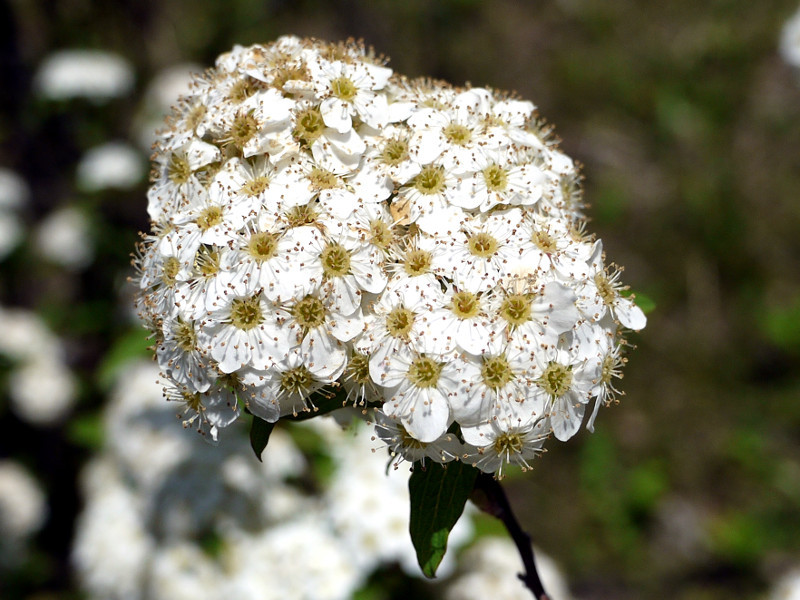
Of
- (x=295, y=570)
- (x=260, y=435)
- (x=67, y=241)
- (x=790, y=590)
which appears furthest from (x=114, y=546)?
(x=790, y=590)

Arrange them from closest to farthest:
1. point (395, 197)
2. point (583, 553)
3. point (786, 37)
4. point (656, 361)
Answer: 1. point (395, 197)
2. point (786, 37)
3. point (583, 553)
4. point (656, 361)

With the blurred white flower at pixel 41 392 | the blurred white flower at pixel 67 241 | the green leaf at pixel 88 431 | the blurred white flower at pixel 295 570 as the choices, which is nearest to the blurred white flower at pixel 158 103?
the blurred white flower at pixel 67 241

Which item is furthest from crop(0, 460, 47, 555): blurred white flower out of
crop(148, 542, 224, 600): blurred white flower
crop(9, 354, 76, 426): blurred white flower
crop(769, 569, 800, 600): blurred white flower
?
crop(769, 569, 800, 600): blurred white flower

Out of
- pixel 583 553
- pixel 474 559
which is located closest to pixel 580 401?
pixel 474 559

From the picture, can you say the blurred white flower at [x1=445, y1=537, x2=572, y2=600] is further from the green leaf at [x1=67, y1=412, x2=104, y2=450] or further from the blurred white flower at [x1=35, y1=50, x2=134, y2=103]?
the blurred white flower at [x1=35, y1=50, x2=134, y2=103]

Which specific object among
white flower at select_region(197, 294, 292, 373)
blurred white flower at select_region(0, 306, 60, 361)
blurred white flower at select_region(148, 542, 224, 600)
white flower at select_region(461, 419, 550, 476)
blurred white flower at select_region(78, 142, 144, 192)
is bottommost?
blurred white flower at select_region(148, 542, 224, 600)

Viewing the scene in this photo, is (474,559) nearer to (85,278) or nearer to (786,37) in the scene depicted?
(786,37)

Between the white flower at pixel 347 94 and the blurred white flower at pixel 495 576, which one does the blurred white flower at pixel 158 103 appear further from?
the white flower at pixel 347 94
